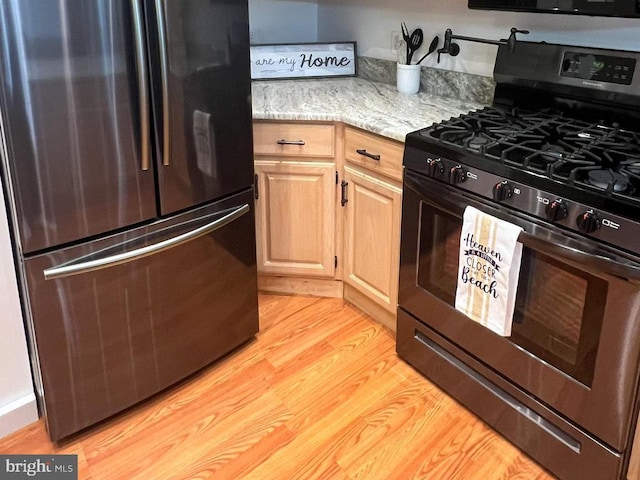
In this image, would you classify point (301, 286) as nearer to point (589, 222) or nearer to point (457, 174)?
point (457, 174)

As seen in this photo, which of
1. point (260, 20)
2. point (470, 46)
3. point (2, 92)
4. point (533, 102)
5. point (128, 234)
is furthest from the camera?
point (260, 20)

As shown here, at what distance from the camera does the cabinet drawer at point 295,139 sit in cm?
235

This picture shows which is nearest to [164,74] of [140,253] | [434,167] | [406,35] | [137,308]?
[140,253]

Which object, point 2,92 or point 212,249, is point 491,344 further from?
point 2,92

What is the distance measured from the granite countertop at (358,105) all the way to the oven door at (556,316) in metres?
0.29

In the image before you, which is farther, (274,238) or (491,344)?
(274,238)

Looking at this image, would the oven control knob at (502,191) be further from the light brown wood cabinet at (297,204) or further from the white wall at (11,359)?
the white wall at (11,359)

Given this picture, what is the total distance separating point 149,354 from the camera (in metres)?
2.02

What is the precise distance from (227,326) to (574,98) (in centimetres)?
148

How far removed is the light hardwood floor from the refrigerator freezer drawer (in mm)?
98

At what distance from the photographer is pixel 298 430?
2008mm

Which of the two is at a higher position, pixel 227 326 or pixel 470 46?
pixel 470 46

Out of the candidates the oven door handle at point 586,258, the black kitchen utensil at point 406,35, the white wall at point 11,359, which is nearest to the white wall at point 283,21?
the black kitchen utensil at point 406,35

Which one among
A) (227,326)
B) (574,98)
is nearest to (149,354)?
(227,326)
